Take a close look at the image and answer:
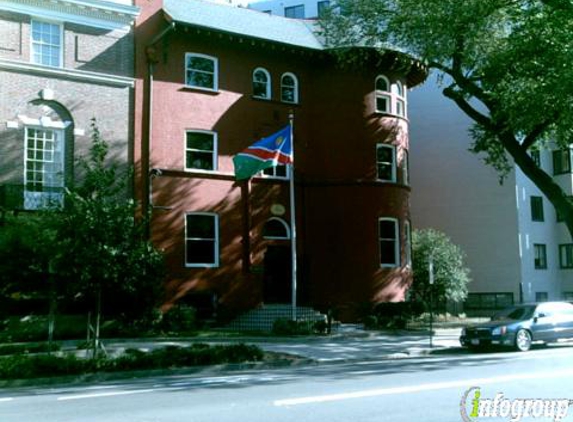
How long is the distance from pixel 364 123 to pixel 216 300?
1002 centimetres

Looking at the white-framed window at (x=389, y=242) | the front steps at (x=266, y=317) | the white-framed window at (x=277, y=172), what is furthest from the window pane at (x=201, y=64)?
the front steps at (x=266, y=317)

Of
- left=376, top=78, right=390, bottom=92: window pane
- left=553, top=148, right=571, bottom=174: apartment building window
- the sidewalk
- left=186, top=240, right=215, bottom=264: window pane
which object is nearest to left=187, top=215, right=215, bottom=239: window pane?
left=186, top=240, right=215, bottom=264: window pane

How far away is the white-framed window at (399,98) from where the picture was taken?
3256cm

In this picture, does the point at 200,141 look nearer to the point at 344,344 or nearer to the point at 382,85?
the point at 382,85

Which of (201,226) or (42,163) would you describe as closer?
(42,163)

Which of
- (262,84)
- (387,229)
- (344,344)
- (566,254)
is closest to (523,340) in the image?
(344,344)

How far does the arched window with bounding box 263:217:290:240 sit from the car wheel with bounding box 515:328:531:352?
477 inches

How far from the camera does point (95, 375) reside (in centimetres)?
1506

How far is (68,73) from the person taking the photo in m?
25.5

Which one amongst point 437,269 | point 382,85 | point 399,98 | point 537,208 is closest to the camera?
point 382,85

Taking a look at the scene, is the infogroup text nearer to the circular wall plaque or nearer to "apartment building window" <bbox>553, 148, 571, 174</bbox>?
the circular wall plaque

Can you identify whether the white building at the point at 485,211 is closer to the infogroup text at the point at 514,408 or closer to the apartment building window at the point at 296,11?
the apartment building window at the point at 296,11

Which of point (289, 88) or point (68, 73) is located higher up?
point (289, 88)

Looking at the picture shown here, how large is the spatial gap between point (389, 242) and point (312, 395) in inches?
815
